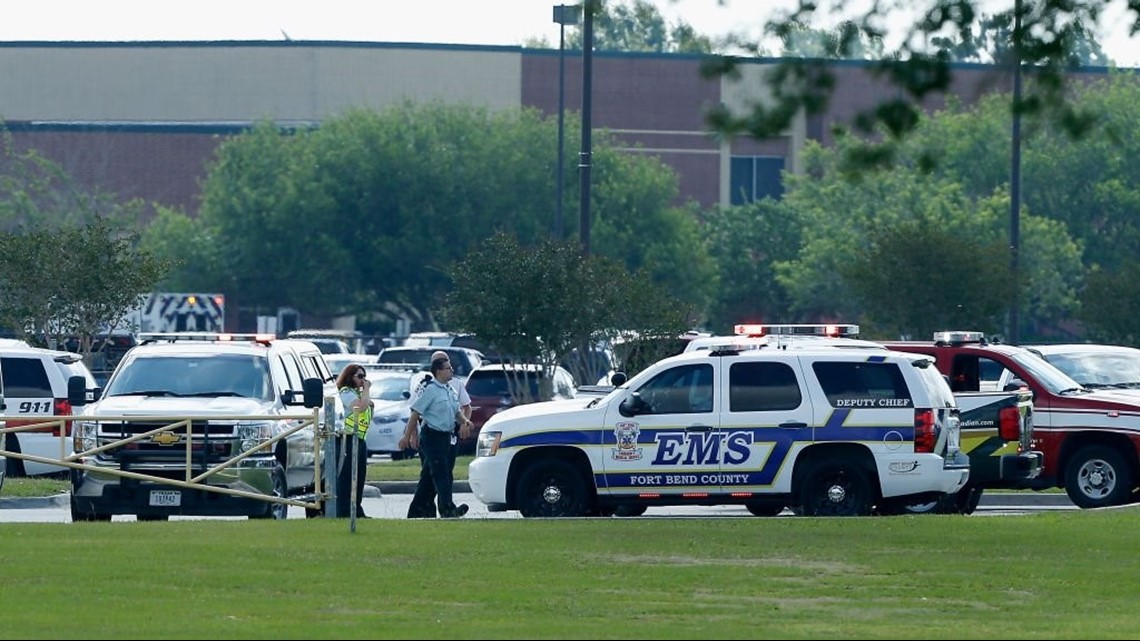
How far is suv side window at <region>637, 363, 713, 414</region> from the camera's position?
63.9 ft

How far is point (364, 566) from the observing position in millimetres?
14977

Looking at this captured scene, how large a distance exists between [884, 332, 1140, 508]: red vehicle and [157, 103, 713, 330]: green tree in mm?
41884

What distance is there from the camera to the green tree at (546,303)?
1220 inches

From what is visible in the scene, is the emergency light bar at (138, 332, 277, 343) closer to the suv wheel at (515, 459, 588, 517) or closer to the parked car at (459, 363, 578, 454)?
the suv wheel at (515, 459, 588, 517)

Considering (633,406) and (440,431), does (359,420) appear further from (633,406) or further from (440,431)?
(633,406)

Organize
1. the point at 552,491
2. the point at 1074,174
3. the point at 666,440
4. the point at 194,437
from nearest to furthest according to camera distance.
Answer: the point at 194,437 → the point at 666,440 → the point at 552,491 → the point at 1074,174

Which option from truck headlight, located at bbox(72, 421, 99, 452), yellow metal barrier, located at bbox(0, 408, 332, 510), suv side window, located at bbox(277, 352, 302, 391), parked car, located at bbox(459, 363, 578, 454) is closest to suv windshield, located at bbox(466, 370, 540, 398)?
parked car, located at bbox(459, 363, 578, 454)

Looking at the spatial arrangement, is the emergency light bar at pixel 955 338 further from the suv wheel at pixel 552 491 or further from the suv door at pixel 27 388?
the suv door at pixel 27 388

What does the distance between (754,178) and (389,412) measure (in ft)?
175

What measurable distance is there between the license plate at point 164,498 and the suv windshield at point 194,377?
1423 millimetres

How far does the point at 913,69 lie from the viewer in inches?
559

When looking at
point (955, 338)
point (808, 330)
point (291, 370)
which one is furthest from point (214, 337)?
point (955, 338)

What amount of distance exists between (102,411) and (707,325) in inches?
2072

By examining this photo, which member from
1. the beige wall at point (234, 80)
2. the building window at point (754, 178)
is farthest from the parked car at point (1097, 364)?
the building window at point (754, 178)
